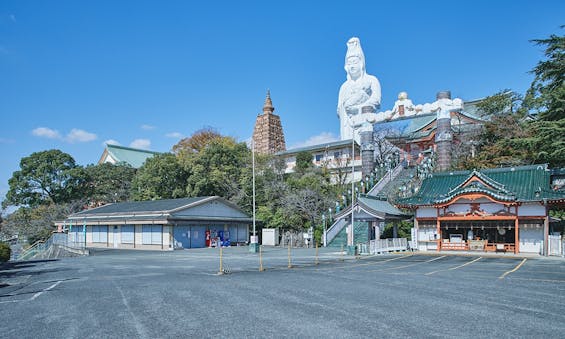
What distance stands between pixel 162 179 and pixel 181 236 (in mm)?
13432

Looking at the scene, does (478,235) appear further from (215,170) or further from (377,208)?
(215,170)

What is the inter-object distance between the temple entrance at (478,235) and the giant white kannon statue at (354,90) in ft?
123

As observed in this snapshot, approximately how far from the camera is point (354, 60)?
69750 millimetres

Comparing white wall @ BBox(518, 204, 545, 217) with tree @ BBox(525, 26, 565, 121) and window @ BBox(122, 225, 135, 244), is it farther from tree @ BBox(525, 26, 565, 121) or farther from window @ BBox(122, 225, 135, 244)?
window @ BBox(122, 225, 135, 244)

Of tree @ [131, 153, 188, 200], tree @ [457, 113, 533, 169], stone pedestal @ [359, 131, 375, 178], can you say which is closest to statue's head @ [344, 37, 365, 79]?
stone pedestal @ [359, 131, 375, 178]

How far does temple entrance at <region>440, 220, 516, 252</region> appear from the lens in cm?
2792

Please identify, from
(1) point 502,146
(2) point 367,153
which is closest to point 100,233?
(2) point 367,153

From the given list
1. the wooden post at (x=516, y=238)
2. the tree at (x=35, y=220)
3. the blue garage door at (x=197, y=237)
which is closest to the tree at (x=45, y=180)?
the tree at (x=35, y=220)

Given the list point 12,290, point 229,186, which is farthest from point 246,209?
point 12,290

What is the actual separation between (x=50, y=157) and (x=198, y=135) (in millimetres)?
22010

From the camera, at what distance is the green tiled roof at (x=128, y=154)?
2881 inches

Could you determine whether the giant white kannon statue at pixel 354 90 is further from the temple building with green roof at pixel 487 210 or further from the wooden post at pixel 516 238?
the wooden post at pixel 516 238

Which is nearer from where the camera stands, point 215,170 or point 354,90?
point 215,170

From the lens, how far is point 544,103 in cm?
3347
